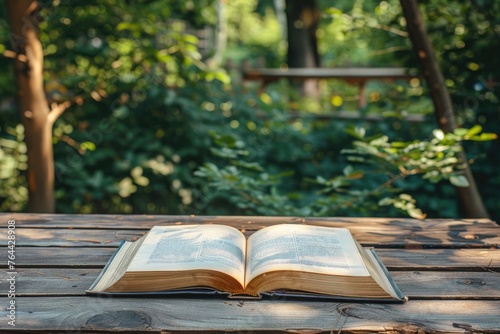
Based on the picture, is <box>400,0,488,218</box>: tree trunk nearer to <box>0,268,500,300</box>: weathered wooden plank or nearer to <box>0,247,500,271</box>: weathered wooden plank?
<box>0,247,500,271</box>: weathered wooden plank

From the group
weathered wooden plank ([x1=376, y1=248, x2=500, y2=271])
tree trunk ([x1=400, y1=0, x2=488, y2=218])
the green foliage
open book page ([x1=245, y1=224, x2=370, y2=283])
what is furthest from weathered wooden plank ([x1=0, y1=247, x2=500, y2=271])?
tree trunk ([x1=400, y1=0, x2=488, y2=218])

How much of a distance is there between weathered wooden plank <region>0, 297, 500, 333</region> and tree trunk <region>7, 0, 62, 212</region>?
201 cm

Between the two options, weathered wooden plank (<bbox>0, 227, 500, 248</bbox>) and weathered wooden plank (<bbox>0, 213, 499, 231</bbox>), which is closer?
weathered wooden plank (<bbox>0, 227, 500, 248</bbox>)

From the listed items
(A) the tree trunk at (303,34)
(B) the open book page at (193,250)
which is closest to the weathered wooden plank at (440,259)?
(B) the open book page at (193,250)

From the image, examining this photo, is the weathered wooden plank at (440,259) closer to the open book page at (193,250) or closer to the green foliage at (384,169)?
the open book page at (193,250)

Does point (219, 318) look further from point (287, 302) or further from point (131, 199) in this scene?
point (131, 199)

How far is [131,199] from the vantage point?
4.18 meters

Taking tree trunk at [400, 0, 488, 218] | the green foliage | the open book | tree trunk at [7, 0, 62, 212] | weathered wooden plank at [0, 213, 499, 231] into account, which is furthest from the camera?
tree trunk at [7, 0, 62, 212]

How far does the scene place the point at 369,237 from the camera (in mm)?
1756

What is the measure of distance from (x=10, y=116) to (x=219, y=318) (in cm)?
342

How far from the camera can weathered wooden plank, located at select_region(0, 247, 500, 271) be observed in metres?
1.48

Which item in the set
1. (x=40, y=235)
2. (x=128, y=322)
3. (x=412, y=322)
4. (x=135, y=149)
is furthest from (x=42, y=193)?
(x=412, y=322)

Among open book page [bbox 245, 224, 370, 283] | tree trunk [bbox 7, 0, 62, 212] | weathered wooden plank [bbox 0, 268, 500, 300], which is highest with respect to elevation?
tree trunk [bbox 7, 0, 62, 212]

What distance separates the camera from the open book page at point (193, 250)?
1302 millimetres
